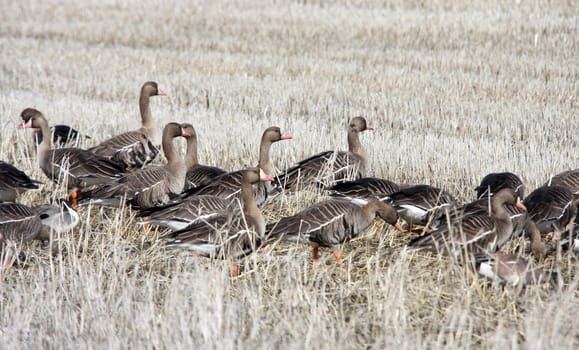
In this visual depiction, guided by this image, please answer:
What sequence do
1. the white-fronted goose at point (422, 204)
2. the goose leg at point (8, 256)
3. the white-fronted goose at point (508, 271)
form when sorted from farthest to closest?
the white-fronted goose at point (422, 204), the goose leg at point (8, 256), the white-fronted goose at point (508, 271)

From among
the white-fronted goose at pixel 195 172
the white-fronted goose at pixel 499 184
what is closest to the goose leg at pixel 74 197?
the white-fronted goose at pixel 195 172

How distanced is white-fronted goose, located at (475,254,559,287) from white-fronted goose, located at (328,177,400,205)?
1.83 m

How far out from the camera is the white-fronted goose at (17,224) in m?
6.72

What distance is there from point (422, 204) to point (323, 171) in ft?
5.47

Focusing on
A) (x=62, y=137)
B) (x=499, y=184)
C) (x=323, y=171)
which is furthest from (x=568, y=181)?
(x=62, y=137)

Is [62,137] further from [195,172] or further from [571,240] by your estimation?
[571,240]

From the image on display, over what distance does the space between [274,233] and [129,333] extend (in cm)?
214

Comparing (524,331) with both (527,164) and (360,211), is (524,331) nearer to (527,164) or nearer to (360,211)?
(360,211)

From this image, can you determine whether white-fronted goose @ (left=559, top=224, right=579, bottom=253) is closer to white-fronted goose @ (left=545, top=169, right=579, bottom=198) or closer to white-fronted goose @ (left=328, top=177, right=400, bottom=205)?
white-fronted goose @ (left=545, top=169, right=579, bottom=198)

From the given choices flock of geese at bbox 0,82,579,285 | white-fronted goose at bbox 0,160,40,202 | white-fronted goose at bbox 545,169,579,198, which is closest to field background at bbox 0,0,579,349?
flock of geese at bbox 0,82,579,285

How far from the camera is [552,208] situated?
7238mm

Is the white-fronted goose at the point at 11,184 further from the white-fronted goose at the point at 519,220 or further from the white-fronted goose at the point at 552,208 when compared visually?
the white-fronted goose at the point at 552,208

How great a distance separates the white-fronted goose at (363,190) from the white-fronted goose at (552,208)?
4.42ft

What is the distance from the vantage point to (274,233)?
269 inches
